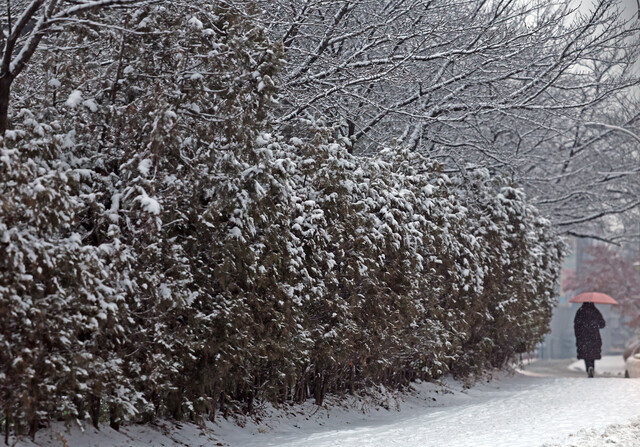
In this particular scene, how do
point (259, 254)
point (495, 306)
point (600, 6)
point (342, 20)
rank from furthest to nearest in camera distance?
point (495, 306) < point (600, 6) < point (342, 20) < point (259, 254)

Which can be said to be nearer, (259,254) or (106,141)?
(106,141)

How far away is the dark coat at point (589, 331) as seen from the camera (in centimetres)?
1952

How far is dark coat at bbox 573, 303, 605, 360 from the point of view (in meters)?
19.5

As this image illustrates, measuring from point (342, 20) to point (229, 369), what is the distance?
5818mm

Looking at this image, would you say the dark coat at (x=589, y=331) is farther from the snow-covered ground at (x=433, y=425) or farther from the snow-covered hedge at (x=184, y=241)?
the snow-covered hedge at (x=184, y=241)

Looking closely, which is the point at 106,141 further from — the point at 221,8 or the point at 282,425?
the point at 282,425

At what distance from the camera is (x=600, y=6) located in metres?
12.7

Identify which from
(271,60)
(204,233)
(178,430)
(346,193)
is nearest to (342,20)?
(346,193)

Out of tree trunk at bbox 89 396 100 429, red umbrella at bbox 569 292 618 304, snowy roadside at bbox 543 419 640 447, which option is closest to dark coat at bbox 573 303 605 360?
red umbrella at bbox 569 292 618 304

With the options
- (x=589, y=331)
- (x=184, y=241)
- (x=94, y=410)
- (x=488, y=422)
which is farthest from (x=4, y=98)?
(x=589, y=331)

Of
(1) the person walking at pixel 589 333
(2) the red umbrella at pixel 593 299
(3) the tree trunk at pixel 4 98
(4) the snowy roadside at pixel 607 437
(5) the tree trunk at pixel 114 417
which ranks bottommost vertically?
(4) the snowy roadside at pixel 607 437

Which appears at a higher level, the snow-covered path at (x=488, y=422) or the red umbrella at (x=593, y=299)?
the red umbrella at (x=593, y=299)

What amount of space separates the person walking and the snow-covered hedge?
10632 mm

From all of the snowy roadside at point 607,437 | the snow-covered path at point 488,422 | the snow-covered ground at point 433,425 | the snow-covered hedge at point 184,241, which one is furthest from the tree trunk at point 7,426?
the snowy roadside at point 607,437
